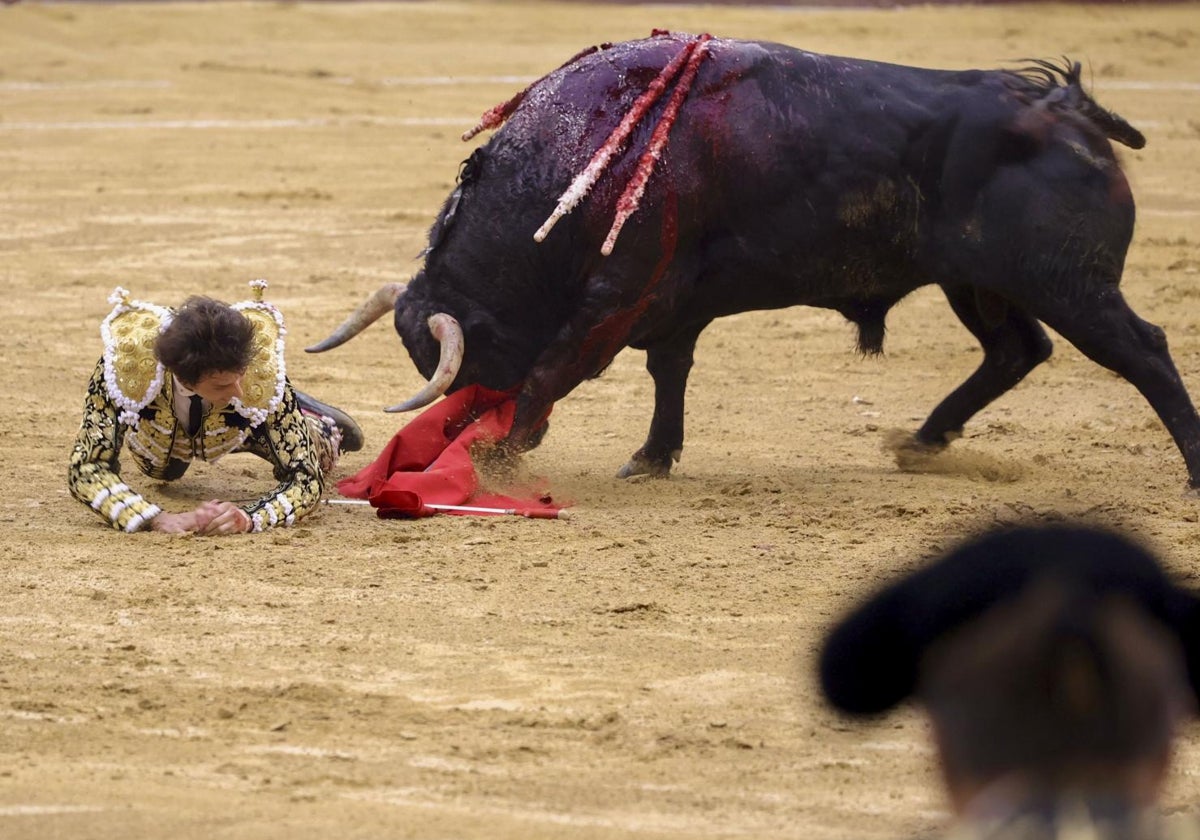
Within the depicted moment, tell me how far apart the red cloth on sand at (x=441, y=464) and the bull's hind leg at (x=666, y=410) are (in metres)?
0.59

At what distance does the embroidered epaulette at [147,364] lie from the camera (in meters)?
5.93

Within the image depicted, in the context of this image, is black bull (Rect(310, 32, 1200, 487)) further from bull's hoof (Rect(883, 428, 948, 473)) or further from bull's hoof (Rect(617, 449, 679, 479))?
bull's hoof (Rect(883, 428, 948, 473))

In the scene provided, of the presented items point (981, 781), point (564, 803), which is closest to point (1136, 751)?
point (981, 781)

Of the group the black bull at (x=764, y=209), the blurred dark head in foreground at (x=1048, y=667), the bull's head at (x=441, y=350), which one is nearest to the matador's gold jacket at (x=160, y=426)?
the bull's head at (x=441, y=350)

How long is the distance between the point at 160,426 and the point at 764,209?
212 cm

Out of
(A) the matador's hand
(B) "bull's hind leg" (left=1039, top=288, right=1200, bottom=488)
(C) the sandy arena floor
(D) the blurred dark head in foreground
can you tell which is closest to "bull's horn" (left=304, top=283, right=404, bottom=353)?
(C) the sandy arena floor

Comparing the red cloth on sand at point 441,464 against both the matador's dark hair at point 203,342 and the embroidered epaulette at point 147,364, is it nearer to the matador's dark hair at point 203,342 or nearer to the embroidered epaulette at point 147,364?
the embroidered epaulette at point 147,364

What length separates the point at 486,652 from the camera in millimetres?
4848

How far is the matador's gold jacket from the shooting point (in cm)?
593

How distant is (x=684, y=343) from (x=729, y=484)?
1.81 feet

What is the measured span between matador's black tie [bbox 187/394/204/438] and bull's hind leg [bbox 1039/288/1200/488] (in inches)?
111

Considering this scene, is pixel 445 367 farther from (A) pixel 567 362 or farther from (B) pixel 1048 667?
(B) pixel 1048 667

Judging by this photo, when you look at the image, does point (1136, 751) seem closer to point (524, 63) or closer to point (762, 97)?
point (762, 97)

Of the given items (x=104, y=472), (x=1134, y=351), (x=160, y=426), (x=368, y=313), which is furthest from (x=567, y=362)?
(x=1134, y=351)
